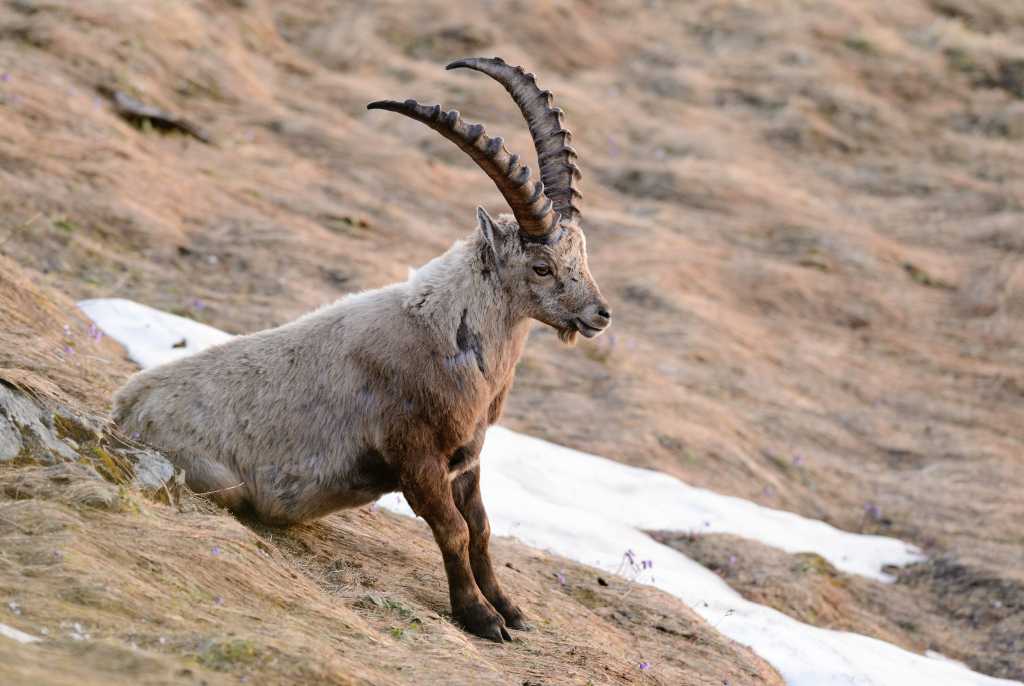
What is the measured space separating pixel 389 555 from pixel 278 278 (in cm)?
862

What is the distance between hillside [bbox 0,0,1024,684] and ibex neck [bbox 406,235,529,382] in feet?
5.16

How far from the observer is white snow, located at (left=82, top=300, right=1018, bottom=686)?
10.4m

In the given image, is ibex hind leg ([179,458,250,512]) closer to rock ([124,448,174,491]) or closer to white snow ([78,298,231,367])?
rock ([124,448,174,491])

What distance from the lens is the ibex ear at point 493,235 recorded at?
25.9 ft

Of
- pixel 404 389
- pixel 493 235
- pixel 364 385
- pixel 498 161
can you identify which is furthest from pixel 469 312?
pixel 498 161

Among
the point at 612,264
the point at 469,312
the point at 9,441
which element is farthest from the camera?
the point at 612,264

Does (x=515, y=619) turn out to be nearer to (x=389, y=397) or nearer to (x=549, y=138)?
(x=389, y=397)

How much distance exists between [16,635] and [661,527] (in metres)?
8.96

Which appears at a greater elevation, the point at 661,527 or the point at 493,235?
the point at 493,235

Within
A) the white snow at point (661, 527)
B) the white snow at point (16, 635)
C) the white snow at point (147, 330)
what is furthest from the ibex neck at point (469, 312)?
the white snow at point (147, 330)

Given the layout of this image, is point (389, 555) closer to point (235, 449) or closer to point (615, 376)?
point (235, 449)

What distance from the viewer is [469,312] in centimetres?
787

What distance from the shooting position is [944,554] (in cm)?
1445

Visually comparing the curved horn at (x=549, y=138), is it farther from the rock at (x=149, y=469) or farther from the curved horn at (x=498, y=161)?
the rock at (x=149, y=469)
